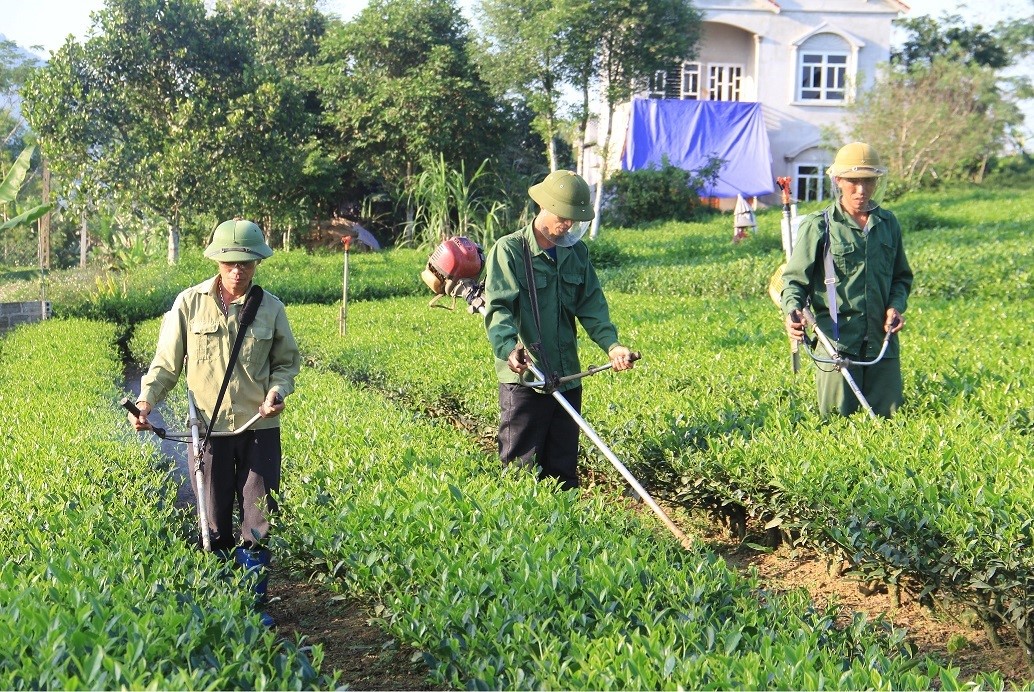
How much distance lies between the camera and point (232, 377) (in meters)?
4.47

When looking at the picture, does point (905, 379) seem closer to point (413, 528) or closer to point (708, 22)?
point (413, 528)

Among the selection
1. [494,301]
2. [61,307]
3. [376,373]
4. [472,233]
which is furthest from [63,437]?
[472,233]

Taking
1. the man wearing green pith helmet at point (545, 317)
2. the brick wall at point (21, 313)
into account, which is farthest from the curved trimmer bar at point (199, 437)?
the brick wall at point (21, 313)

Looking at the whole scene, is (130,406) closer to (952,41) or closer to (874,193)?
(874,193)

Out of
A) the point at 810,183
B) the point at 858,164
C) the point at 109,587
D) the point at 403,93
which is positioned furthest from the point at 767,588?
the point at 810,183

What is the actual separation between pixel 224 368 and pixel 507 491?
4.31 ft

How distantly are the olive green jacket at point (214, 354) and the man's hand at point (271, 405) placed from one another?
138 millimetres

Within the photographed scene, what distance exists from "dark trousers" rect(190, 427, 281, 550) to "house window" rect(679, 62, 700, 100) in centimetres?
2974

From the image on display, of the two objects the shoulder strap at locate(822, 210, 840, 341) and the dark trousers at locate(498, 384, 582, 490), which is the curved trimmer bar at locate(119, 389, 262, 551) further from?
the shoulder strap at locate(822, 210, 840, 341)

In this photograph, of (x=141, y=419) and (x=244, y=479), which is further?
(x=244, y=479)

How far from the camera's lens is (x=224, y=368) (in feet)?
14.6

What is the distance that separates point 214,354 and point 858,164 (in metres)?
3.17

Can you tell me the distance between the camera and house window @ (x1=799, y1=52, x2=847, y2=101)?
31.6 metres

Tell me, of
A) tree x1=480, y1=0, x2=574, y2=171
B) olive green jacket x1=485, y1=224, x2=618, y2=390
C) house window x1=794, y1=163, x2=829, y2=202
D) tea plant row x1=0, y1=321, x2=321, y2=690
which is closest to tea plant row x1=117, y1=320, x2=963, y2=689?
tea plant row x1=0, y1=321, x2=321, y2=690
